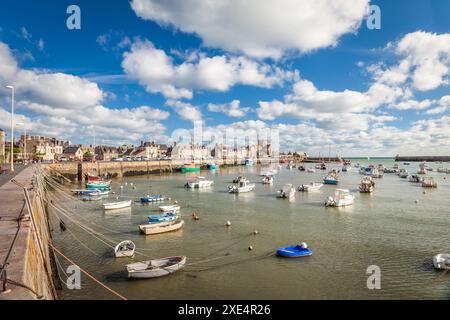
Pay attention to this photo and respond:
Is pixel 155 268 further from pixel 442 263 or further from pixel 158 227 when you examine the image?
pixel 442 263

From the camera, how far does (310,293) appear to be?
16.1 metres

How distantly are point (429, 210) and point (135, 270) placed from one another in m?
40.9

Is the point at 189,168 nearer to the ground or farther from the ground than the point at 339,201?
farther from the ground

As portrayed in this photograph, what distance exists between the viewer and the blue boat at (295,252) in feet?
69.9

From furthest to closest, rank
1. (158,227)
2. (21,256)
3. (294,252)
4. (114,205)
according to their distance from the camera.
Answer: (114,205) < (158,227) < (294,252) < (21,256)

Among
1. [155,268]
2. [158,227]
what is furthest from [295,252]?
[158,227]

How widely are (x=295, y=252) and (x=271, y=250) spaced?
220 centimetres

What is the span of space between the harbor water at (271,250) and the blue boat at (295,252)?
0.47 m

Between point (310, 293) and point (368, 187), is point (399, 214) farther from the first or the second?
point (310, 293)

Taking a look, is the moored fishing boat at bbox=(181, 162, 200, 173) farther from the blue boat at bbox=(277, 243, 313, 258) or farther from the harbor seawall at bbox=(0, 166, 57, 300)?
the harbor seawall at bbox=(0, 166, 57, 300)

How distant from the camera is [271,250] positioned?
23.1 meters

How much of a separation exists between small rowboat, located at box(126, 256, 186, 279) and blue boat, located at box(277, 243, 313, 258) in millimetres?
7345

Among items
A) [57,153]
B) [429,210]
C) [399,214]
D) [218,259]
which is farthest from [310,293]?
[57,153]

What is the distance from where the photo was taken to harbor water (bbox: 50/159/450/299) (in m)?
16.5
